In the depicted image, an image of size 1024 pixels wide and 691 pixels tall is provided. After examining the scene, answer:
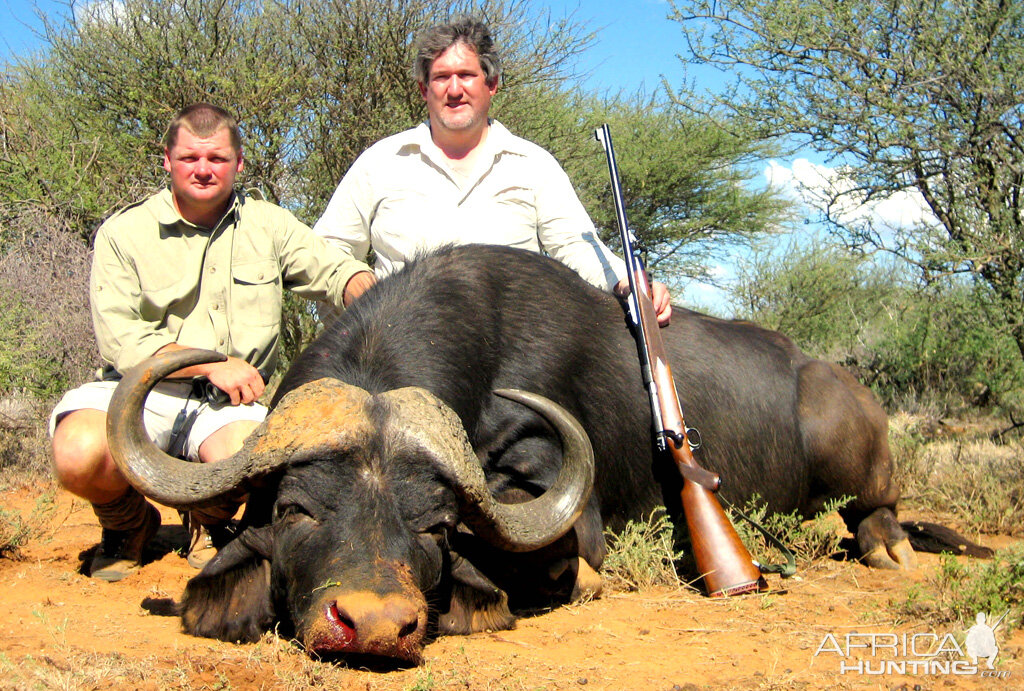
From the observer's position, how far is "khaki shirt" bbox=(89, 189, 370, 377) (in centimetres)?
448

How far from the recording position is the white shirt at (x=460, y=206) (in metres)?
5.54

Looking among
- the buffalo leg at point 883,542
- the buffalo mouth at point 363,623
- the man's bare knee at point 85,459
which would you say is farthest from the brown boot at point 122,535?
the buffalo leg at point 883,542

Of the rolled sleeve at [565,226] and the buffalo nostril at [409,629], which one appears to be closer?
the buffalo nostril at [409,629]

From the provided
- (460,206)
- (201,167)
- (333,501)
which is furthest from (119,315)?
(460,206)

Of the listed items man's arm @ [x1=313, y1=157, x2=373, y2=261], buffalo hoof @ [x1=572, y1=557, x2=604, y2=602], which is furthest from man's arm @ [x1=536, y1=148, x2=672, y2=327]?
buffalo hoof @ [x1=572, y1=557, x2=604, y2=602]

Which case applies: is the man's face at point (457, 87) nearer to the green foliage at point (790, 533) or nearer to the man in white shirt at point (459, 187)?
the man in white shirt at point (459, 187)

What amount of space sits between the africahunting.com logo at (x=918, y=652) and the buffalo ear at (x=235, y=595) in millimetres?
2039

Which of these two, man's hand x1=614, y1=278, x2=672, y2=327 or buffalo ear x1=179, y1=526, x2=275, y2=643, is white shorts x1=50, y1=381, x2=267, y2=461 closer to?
buffalo ear x1=179, y1=526, x2=275, y2=643

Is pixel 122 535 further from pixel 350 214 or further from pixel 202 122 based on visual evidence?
pixel 350 214

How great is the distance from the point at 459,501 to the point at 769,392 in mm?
2753

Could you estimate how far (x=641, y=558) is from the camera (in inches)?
180

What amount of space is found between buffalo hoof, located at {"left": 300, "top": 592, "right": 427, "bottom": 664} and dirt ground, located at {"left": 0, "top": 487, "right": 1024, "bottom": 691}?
0.10 m

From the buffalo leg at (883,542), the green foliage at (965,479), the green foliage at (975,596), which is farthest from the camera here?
the green foliage at (965,479)

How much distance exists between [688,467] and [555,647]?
1271 millimetres
